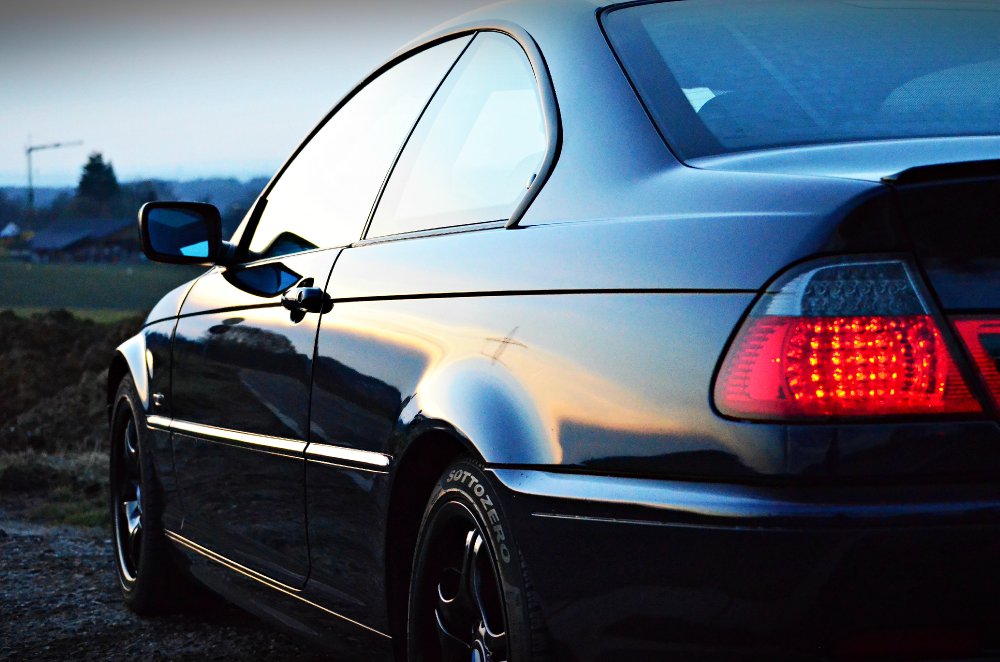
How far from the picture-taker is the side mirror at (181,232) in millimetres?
4629

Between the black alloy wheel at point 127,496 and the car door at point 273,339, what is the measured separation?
0.66 m

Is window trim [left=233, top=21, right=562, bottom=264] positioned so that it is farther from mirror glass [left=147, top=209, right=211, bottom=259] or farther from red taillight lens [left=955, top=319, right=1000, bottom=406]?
red taillight lens [left=955, top=319, right=1000, bottom=406]

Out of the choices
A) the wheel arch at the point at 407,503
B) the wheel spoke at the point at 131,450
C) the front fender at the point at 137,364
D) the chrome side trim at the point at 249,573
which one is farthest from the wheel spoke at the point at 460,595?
the wheel spoke at the point at 131,450

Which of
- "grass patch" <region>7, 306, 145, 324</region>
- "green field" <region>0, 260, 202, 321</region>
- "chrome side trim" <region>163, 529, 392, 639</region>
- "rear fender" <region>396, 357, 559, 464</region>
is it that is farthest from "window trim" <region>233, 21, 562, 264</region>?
"grass patch" <region>7, 306, 145, 324</region>

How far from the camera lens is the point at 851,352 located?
7.11ft

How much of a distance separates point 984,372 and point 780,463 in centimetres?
32

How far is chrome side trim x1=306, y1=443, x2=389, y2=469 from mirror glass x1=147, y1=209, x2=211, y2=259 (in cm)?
126

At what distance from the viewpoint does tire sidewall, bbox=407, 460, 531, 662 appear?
8.60ft

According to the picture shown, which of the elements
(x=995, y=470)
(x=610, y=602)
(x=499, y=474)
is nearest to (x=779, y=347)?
(x=995, y=470)

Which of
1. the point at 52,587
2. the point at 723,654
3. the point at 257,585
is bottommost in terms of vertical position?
the point at 52,587

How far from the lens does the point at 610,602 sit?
238 centimetres

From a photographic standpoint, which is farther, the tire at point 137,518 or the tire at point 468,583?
the tire at point 137,518

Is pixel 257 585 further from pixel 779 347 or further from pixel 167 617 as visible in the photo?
pixel 779 347

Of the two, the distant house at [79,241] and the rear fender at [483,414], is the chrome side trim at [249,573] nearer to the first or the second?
the rear fender at [483,414]
